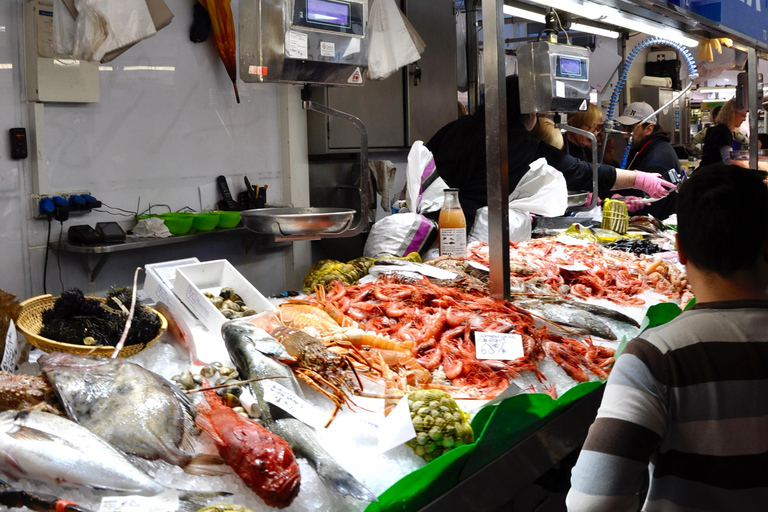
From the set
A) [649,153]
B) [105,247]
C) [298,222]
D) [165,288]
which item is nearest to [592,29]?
[649,153]

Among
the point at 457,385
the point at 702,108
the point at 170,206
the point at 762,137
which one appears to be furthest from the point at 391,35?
the point at 702,108

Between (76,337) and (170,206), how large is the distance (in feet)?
9.65

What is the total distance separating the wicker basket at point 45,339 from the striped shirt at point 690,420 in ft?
3.85

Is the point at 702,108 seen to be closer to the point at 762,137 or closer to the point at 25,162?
the point at 762,137

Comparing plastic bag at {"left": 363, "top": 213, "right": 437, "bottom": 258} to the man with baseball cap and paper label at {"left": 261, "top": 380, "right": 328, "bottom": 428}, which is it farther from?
the man with baseball cap

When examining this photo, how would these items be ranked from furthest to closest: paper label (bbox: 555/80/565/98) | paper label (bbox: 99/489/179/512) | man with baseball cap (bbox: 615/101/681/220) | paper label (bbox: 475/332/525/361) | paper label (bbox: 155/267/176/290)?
man with baseball cap (bbox: 615/101/681/220)
paper label (bbox: 555/80/565/98)
paper label (bbox: 155/267/176/290)
paper label (bbox: 475/332/525/361)
paper label (bbox: 99/489/179/512)

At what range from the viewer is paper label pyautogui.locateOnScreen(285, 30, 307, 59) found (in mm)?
2850

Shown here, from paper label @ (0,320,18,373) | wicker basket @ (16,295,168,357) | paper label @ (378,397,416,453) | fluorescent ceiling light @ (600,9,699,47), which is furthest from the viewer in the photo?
fluorescent ceiling light @ (600,9,699,47)

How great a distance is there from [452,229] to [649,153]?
3.98m

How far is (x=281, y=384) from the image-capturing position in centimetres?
162

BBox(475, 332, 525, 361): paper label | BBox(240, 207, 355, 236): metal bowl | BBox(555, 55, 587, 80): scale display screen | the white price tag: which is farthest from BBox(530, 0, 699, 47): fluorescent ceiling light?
BBox(475, 332, 525, 361): paper label

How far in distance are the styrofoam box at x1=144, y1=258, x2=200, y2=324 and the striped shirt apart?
1302mm

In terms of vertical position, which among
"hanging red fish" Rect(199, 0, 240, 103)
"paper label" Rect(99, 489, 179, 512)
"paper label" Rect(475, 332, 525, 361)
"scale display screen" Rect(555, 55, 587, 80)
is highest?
"hanging red fish" Rect(199, 0, 240, 103)

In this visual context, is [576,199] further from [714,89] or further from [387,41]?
[714,89]
